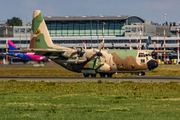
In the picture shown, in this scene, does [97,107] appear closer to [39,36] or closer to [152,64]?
[152,64]

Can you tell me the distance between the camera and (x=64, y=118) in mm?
16344

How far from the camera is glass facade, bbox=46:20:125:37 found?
171 metres

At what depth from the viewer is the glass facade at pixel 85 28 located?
562 feet

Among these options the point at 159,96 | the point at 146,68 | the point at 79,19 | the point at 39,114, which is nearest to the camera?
the point at 39,114

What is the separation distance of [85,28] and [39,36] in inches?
4818

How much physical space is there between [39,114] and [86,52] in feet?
101

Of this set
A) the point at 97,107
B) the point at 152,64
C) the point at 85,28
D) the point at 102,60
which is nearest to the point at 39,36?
the point at 102,60

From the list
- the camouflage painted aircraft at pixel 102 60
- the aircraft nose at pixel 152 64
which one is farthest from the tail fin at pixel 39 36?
the aircraft nose at pixel 152 64

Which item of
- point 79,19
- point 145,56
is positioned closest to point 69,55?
point 145,56

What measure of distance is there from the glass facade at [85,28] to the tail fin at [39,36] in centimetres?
11865

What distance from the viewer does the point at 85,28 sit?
173 metres

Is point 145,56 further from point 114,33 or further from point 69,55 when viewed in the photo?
point 114,33

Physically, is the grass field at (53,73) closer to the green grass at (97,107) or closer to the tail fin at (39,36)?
the tail fin at (39,36)

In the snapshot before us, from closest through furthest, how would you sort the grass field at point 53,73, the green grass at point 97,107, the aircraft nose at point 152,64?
the green grass at point 97,107 < the aircraft nose at point 152,64 < the grass field at point 53,73
